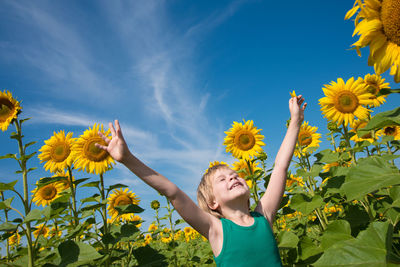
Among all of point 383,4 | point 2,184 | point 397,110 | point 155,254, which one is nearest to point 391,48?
point 383,4

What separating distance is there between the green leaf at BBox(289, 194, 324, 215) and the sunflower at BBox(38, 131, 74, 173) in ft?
11.4

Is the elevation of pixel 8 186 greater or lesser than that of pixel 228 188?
greater

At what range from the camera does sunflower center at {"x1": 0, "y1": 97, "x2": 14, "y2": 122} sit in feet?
14.3

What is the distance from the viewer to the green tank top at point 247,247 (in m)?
2.57

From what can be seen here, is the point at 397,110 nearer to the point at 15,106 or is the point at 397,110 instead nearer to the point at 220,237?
the point at 220,237

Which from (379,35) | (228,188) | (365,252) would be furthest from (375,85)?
(365,252)

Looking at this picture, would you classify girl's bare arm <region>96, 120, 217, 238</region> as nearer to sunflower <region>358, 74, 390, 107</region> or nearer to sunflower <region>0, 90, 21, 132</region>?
sunflower <region>0, 90, 21, 132</region>

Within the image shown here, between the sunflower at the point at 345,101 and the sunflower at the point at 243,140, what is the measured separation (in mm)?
1341

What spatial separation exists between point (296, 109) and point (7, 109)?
411 centimetres

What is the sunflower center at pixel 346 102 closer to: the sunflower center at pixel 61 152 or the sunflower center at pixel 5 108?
the sunflower center at pixel 61 152

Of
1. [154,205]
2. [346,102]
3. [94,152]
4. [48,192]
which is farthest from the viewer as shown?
[154,205]

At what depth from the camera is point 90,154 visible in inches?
170

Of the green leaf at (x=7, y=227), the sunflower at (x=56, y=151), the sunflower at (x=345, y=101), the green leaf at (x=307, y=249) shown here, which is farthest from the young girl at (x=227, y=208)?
the sunflower at (x=56, y=151)

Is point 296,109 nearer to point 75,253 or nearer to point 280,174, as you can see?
point 280,174
